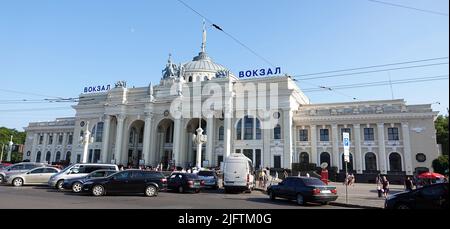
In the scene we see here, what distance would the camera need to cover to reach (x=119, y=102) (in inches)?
2143

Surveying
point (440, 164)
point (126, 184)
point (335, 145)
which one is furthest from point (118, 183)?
point (440, 164)

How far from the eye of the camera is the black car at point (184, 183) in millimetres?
20969

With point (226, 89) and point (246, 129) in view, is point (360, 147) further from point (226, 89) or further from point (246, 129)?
point (226, 89)

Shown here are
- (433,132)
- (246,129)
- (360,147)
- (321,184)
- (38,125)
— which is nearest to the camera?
(321,184)

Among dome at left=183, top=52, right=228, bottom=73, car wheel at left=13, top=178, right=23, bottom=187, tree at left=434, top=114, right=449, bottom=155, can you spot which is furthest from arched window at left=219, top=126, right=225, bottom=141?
tree at left=434, top=114, right=449, bottom=155

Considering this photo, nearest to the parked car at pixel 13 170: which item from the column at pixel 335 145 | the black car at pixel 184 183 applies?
the black car at pixel 184 183

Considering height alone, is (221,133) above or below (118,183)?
above

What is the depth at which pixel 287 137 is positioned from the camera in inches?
1677

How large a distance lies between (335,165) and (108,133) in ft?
120

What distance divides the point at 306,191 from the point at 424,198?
5.31 m

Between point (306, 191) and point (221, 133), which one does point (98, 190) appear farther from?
point (221, 133)

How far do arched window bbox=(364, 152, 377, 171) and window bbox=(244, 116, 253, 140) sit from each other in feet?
49.8

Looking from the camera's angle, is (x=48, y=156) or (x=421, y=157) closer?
(x=421, y=157)
